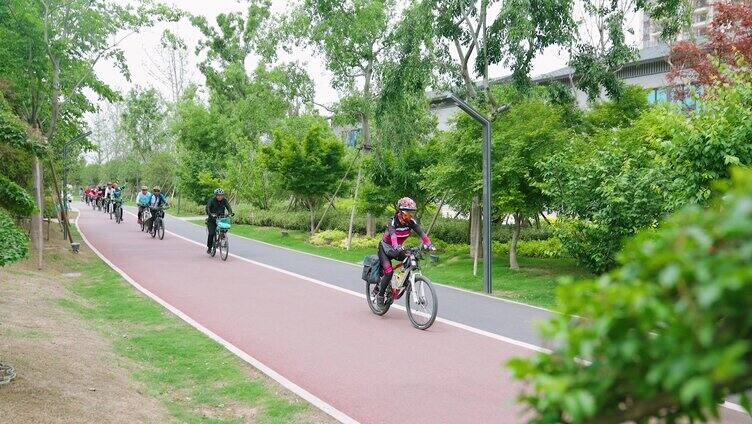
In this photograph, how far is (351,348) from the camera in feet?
26.6

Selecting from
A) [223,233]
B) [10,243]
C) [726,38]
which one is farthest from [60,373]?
[726,38]

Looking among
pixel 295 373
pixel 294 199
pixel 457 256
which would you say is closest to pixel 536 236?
pixel 457 256

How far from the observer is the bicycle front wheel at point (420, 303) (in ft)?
30.1

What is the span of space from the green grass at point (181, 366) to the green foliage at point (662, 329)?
435 cm

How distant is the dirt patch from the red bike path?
1587mm

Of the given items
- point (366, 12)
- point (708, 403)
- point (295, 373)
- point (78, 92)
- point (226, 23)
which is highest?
point (226, 23)

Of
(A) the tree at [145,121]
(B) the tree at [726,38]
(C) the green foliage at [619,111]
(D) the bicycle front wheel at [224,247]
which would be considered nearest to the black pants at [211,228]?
(D) the bicycle front wheel at [224,247]

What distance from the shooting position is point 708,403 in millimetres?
1344

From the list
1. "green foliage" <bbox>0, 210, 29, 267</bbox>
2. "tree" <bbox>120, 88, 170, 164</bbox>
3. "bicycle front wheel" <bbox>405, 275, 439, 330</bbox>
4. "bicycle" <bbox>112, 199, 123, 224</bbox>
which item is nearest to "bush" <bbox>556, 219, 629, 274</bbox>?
"bicycle front wheel" <bbox>405, 275, 439, 330</bbox>

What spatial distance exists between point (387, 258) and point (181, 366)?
3.60 meters

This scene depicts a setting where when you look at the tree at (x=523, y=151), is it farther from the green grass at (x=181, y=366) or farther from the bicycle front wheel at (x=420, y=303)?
the green grass at (x=181, y=366)

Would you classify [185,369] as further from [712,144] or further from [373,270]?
[712,144]

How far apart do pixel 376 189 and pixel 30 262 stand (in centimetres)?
1126

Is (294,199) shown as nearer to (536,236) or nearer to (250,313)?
(536,236)
